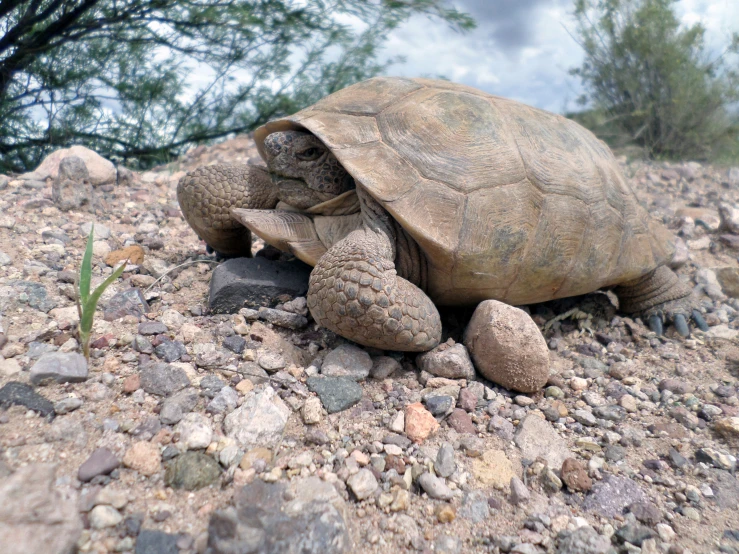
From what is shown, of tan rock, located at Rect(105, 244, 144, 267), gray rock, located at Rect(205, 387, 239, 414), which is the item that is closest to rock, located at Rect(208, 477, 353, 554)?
gray rock, located at Rect(205, 387, 239, 414)

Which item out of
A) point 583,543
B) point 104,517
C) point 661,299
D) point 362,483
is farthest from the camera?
point 661,299

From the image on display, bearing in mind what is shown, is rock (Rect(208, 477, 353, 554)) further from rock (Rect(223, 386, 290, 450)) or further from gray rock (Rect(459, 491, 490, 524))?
gray rock (Rect(459, 491, 490, 524))

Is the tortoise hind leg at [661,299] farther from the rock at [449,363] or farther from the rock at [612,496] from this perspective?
the rock at [612,496]

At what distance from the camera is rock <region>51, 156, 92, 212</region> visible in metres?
3.32

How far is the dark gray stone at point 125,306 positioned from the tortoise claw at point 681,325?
313 centimetres

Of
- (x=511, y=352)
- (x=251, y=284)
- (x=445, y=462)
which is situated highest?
(x=251, y=284)

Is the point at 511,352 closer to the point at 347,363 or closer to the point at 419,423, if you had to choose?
the point at 419,423

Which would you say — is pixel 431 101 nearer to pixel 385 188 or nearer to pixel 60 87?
pixel 385 188

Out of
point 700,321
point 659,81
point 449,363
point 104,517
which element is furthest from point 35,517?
point 659,81

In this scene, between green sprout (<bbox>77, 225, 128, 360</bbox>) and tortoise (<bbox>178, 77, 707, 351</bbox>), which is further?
tortoise (<bbox>178, 77, 707, 351</bbox>)

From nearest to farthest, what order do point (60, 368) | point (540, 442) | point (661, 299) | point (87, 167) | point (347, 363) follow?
point (60, 368), point (540, 442), point (347, 363), point (661, 299), point (87, 167)

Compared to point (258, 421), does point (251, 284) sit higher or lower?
higher

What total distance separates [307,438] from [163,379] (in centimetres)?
57

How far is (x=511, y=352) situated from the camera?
2.07 m
